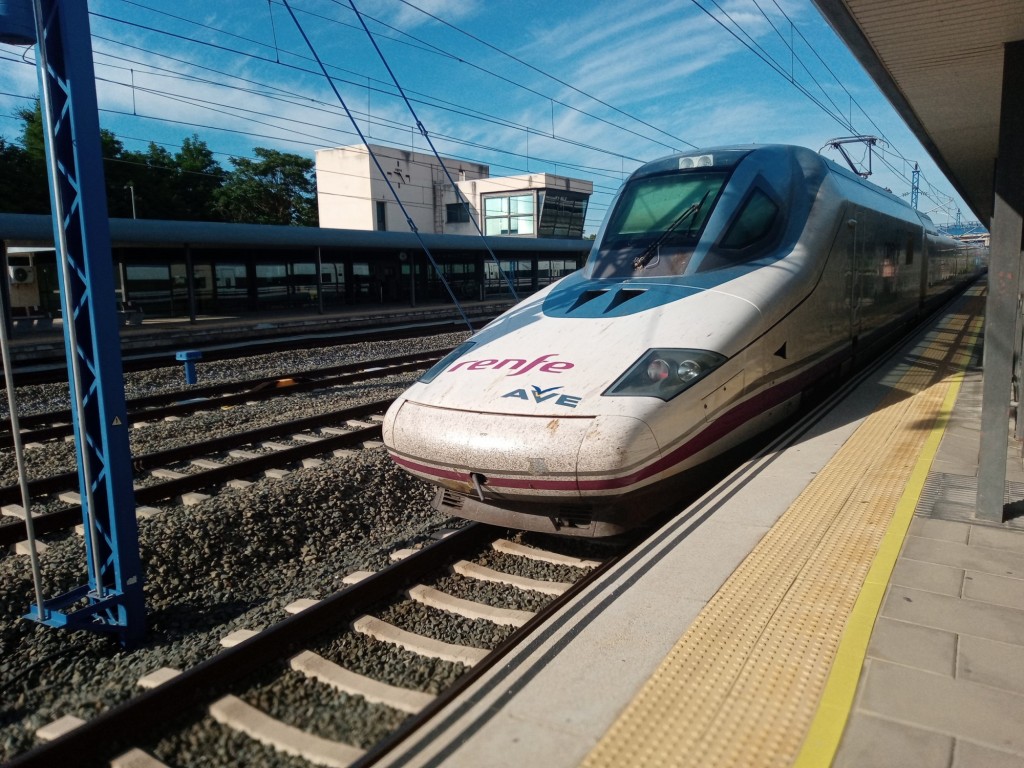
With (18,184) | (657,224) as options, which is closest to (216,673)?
(657,224)

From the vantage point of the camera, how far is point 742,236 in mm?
5801

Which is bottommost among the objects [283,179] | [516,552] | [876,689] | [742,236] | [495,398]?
[516,552]

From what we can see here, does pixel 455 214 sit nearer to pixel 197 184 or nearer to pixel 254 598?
pixel 197 184

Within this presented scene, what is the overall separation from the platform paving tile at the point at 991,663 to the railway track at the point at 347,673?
62.8 inches

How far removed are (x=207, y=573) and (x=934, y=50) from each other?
5486mm

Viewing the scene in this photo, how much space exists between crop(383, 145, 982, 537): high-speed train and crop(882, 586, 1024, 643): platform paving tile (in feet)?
4.46

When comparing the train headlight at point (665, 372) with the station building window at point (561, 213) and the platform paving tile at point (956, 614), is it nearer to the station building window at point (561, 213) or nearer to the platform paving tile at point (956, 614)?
the platform paving tile at point (956, 614)

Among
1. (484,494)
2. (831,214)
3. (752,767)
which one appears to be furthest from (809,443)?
(752,767)

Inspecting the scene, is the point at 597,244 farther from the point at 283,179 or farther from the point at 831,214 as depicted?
the point at 283,179

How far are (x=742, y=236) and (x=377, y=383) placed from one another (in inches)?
256

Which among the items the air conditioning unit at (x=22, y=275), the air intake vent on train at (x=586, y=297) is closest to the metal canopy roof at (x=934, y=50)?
the air intake vent on train at (x=586, y=297)

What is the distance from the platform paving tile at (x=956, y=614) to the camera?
281cm

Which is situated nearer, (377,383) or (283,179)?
(377,383)

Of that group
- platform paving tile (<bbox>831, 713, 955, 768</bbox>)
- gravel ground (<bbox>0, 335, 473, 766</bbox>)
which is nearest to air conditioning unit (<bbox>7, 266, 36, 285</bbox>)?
gravel ground (<bbox>0, 335, 473, 766</bbox>)
